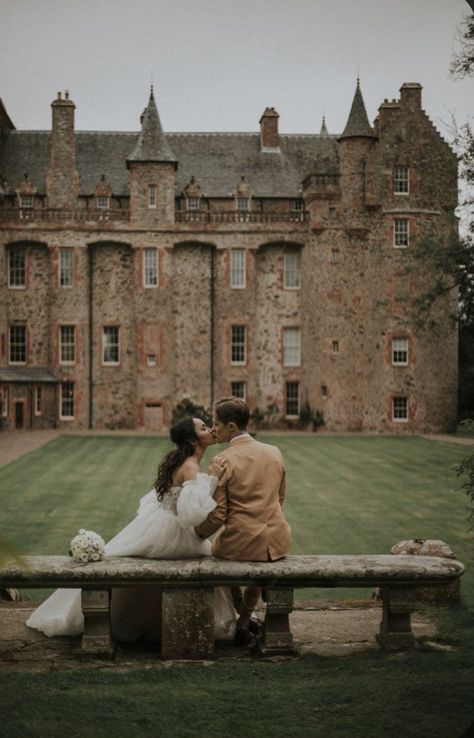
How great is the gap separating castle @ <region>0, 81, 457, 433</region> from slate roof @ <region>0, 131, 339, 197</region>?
0.55 ft

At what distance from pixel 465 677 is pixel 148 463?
2005cm

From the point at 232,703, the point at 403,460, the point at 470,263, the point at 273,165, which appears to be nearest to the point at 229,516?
the point at 232,703

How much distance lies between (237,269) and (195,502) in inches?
1376

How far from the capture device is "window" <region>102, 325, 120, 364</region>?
40.6 meters

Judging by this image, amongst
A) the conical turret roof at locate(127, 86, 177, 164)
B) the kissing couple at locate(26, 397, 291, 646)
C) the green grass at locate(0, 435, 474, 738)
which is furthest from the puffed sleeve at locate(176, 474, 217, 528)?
the conical turret roof at locate(127, 86, 177, 164)

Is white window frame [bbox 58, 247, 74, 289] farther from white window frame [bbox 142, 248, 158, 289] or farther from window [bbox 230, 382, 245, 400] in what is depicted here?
window [bbox 230, 382, 245, 400]

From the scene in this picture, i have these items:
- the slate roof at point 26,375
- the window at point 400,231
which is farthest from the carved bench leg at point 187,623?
the window at point 400,231

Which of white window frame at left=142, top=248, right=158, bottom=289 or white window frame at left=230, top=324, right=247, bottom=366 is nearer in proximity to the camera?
white window frame at left=142, top=248, right=158, bottom=289

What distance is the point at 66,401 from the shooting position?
132ft

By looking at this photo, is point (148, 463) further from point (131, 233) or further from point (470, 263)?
point (131, 233)

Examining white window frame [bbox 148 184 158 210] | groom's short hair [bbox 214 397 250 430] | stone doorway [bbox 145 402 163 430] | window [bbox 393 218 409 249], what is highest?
white window frame [bbox 148 184 158 210]

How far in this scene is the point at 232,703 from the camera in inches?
206

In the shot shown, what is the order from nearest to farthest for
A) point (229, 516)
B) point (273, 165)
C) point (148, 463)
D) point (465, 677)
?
point (465, 677) < point (229, 516) < point (148, 463) < point (273, 165)

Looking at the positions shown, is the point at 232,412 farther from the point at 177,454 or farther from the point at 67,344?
the point at 67,344
